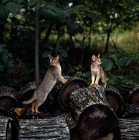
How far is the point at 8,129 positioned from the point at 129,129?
56.7 inches

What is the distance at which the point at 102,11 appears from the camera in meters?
8.58

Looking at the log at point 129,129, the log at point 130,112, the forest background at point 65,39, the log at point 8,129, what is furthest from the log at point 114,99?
the log at point 8,129

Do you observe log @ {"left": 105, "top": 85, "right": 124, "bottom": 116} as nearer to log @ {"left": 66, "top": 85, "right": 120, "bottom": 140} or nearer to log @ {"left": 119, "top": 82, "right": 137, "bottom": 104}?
log @ {"left": 119, "top": 82, "right": 137, "bottom": 104}

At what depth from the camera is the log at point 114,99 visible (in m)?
5.20

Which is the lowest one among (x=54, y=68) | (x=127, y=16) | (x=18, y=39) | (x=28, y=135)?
(x=28, y=135)

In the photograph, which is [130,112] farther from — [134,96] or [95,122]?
[95,122]

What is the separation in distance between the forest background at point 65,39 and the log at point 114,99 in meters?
0.58

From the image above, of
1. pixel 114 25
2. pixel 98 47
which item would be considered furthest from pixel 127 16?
pixel 98 47

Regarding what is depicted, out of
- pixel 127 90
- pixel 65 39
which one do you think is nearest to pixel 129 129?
pixel 127 90

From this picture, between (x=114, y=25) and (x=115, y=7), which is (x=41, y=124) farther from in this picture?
(x=114, y=25)

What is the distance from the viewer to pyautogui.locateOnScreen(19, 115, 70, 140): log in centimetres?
369

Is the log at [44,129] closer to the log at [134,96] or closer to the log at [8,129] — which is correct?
the log at [8,129]

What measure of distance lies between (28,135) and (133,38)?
25.3 ft

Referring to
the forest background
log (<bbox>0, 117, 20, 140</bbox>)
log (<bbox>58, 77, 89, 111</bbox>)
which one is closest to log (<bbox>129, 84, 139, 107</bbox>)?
the forest background
